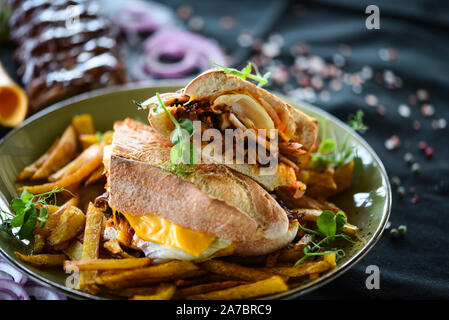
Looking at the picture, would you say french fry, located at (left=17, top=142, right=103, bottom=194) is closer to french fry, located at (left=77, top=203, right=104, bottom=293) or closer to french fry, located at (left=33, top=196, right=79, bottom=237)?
french fry, located at (left=33, top=196, right=79, bottom=237)

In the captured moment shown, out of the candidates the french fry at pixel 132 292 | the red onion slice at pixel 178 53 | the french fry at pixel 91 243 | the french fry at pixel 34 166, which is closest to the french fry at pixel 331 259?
the french fry at pixel 132 292

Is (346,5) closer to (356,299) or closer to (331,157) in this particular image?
(331,157)

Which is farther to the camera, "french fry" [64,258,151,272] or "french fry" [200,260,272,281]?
"french fry" [200,260,272,281]

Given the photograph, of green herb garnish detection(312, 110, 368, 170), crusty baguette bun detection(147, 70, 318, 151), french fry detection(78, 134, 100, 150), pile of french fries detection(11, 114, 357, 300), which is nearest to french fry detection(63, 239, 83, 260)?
pile of french fries detection(11, 114, 357, 300)

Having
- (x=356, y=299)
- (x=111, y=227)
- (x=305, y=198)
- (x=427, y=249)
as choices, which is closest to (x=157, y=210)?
(x=111, y=227)

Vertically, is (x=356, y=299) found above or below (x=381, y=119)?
below

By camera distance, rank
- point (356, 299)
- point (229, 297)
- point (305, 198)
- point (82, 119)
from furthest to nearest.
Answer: point (82, 119), point (305, 198), point (356, 299), point (229, 297)
